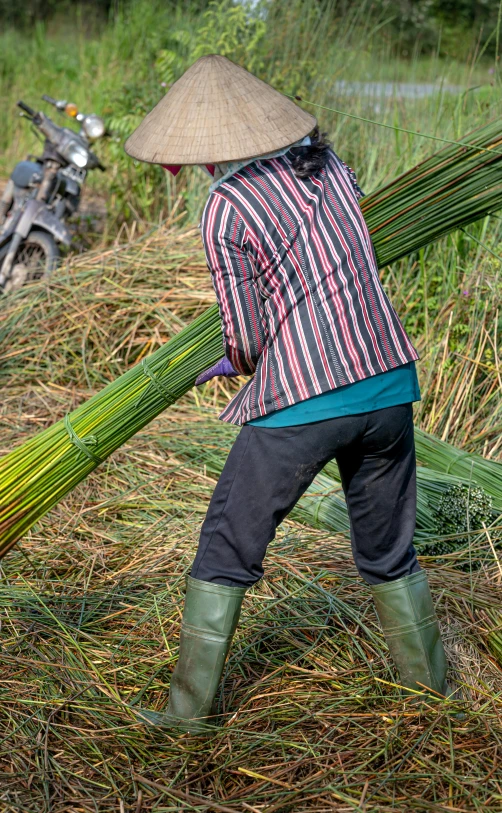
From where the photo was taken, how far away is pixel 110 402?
2.24 metres

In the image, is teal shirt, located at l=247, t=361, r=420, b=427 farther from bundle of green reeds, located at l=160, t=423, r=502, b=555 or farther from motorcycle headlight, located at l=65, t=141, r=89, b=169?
motorcycle headlight, located at l=65, t=141, r=89, b=169

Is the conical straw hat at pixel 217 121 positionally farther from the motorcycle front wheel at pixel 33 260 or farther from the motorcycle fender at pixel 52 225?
the motorcycle fender at pixel 52 225

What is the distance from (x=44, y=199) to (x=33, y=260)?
18.9 inches

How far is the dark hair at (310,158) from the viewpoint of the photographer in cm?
180

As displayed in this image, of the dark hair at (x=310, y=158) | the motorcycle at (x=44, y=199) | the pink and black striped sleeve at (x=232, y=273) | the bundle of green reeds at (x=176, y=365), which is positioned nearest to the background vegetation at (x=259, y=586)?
the bundle of green reeds at (x=176, y=365)

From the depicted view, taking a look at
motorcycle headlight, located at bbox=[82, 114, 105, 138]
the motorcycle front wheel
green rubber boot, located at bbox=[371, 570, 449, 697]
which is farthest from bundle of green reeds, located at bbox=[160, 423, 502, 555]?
motorcycle headlight, located at bbox=[82, 114, 105, 138]

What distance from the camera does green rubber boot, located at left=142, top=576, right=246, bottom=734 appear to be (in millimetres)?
1877

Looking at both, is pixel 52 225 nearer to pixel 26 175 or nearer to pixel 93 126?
pixel 26 175

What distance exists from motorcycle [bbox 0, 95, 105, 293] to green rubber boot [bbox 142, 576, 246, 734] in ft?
10.7

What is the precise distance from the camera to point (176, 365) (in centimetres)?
226

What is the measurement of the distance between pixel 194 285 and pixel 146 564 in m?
1.97

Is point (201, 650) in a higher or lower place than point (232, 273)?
lower

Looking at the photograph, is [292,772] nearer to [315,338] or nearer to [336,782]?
[336,782]

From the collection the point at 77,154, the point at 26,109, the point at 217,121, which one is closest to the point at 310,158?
the point at 217,121
